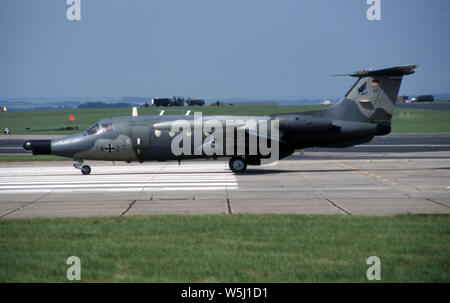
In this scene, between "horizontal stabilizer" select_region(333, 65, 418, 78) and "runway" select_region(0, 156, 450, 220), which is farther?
"horizontal stabilizer" select_region(333, 65, 418, 78)

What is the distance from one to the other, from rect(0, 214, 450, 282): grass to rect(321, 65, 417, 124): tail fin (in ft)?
37.7

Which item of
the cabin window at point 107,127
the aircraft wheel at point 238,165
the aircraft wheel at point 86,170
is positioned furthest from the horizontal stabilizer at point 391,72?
the aircraft wheel at point 86,170

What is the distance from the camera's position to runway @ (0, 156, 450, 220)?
15883 mm

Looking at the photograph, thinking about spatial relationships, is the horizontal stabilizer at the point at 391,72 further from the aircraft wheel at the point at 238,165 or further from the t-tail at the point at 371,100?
the aircraft wheel at the point at 238,165

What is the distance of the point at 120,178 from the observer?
24.0 meters

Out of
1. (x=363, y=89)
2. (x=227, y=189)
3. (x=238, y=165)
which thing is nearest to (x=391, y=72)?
(x=363, y=89)

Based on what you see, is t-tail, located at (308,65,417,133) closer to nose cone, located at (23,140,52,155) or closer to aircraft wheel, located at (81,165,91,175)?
aircraft wheel, located at (81,165,91,175)

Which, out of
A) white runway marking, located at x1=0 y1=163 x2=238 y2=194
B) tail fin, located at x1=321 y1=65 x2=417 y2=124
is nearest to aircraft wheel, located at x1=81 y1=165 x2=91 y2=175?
white runway marking, located at x1=0 y1=163 x2=238 y2=194

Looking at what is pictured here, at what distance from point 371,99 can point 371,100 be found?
0.04 m

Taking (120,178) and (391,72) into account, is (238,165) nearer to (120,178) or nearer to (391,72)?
→ (120,178)

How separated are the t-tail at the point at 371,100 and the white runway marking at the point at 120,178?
5.59m
